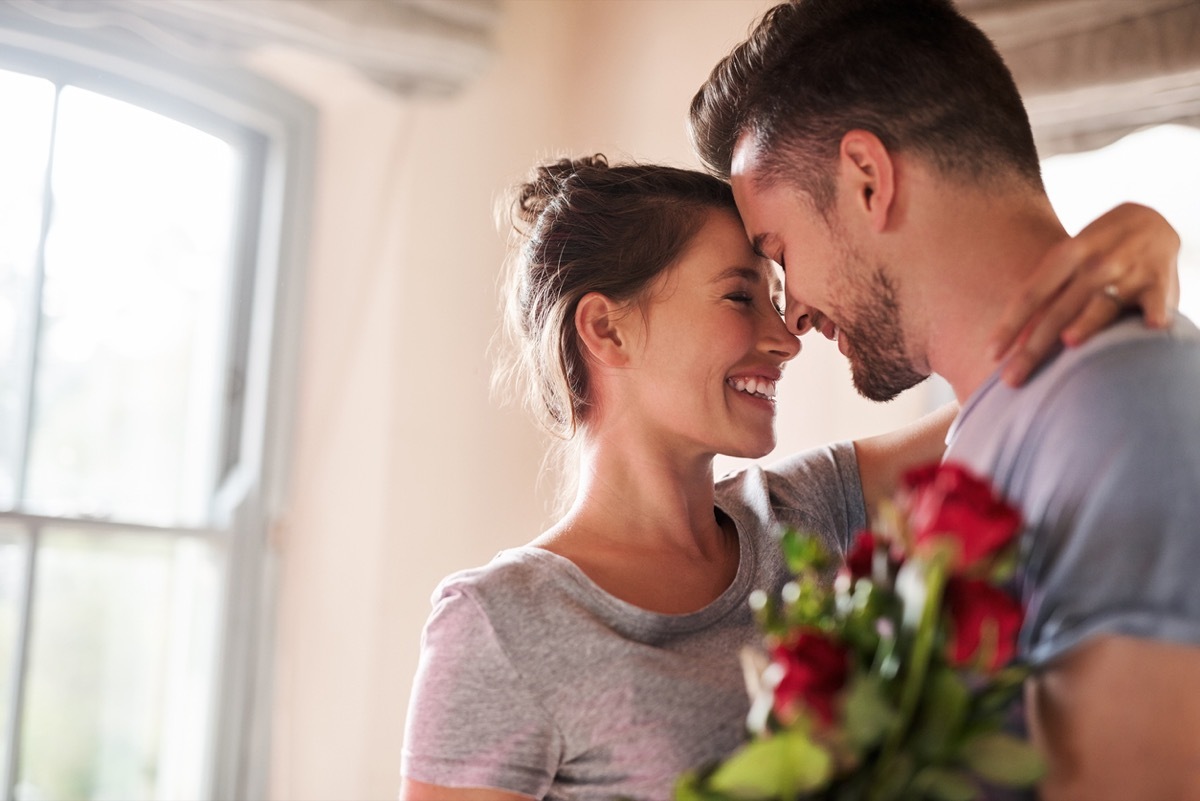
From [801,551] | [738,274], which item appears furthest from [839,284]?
[801,551]

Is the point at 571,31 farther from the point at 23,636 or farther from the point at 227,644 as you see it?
the point at 23,636

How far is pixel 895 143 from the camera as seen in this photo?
1.24 meters

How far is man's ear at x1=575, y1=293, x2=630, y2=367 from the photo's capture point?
5.22 ft

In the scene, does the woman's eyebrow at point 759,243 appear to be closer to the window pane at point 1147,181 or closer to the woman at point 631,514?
the woman at point 631,514

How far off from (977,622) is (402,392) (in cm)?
223

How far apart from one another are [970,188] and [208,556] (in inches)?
78.8

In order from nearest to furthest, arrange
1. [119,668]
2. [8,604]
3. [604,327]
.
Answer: [604,327] → [8,604] → [119,668]

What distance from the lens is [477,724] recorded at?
4.11ft

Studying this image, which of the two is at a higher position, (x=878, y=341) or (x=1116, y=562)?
(x=878, y=341)

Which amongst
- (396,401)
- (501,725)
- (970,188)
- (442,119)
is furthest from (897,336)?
(442,119)

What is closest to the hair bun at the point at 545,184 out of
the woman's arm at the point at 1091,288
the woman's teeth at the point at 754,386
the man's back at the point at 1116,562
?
the woman's teeth at the point at 754,386

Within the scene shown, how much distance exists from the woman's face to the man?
76 millimetres

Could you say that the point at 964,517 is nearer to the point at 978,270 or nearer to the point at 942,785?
the point at 942,785

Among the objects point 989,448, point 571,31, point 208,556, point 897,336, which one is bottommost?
point 208,556
